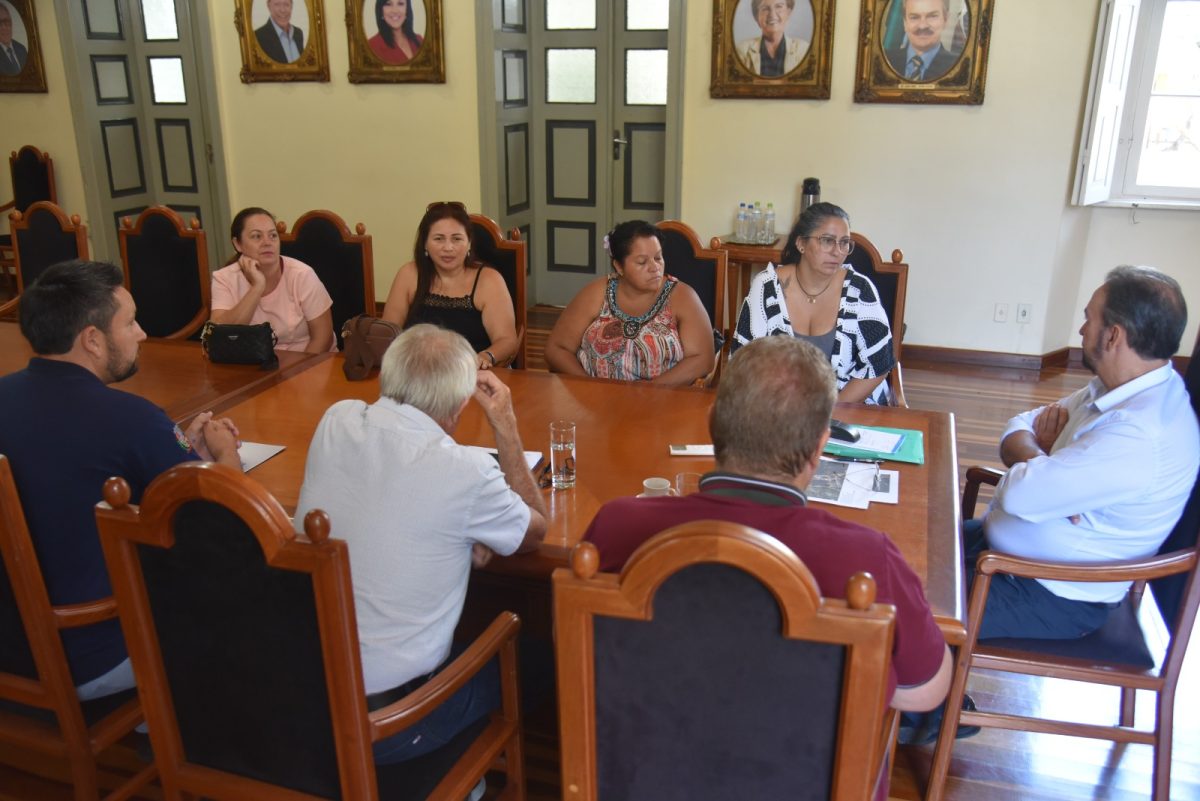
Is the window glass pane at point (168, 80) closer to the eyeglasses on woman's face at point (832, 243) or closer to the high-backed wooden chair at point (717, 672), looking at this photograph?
the eyeglasses on woman's face at point (832, 243)

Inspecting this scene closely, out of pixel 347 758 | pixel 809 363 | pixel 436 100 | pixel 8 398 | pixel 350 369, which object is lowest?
pixel 347 758

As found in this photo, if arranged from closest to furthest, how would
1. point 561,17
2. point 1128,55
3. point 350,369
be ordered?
point 350,369
point 1128,55
point 561,17

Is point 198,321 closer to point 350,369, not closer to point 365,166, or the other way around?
point 350,369

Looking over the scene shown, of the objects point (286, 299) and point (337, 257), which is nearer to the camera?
point (286, 299)

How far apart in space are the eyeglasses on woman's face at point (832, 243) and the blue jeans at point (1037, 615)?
48.0 inches

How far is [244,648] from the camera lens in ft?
4.72

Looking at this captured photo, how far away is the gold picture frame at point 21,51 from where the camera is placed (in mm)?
6420

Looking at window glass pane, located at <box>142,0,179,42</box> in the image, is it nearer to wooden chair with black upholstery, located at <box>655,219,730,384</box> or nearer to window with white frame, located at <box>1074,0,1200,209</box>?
wooden chair with black upholstery, located at <box>655,219,730,384</box>

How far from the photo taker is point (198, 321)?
3816 millimetres

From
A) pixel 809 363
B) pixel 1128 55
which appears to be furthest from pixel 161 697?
pixel 1128 55

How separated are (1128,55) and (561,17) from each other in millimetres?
3090

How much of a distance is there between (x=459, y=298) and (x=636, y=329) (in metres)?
0.69

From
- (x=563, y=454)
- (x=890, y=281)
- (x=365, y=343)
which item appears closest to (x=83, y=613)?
(x=563, y=454)

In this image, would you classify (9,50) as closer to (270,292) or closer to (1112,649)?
(270,292)
